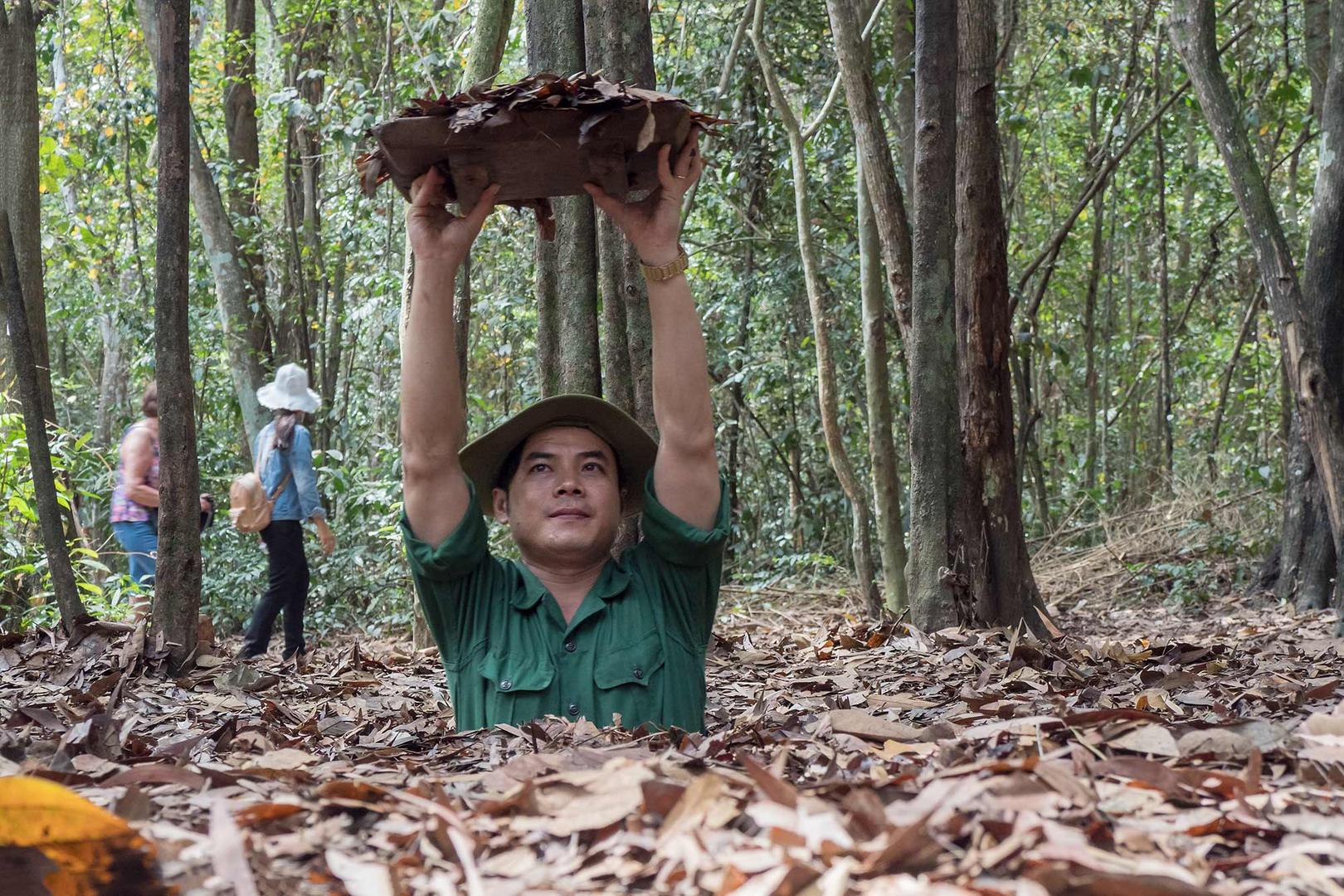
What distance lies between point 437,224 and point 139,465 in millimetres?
4788

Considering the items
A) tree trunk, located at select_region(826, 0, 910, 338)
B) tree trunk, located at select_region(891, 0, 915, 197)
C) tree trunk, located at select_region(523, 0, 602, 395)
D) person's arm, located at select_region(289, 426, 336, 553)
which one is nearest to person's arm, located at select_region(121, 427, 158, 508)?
person's arm, located at select_region(289, 426, 336, 553)

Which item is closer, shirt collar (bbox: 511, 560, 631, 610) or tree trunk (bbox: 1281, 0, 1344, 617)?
shirt collar (bbox: 511, 560, 631, 610)

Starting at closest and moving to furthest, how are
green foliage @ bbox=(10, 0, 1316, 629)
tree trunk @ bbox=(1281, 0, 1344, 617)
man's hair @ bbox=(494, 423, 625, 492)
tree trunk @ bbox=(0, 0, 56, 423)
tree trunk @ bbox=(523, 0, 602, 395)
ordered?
man's hair @ bbox=(494, 423, 625, 492)
tree trunk @ bbox=(523, 0, 602, 395)
tree trunk @ bbox=(1281, 0, 1344, 617)
tree trunk @ bbox=(0, 0, 56, 423)
green foliage @ bbox=(10, 0, 1316, 629)

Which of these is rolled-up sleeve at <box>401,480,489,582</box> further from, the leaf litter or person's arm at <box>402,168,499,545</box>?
the leaf litter

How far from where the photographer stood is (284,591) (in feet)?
22.3

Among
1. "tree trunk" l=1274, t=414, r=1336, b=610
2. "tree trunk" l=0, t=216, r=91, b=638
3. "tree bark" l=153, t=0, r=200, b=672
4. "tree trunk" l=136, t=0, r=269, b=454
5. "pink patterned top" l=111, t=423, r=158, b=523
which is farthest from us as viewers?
"tree trunk" l=136, t=0, r=269, b=454

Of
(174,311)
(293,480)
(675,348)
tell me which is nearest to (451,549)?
(675,348)

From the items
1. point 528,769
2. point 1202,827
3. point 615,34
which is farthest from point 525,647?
point 615,34

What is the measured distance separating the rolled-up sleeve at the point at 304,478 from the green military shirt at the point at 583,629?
4213 mm

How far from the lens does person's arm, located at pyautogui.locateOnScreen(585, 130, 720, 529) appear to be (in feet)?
9.59

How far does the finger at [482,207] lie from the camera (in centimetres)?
291

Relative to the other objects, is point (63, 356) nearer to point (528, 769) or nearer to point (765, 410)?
point (765, 410)

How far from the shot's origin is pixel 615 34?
460 cm

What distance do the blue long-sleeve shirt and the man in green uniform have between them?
4136mm
